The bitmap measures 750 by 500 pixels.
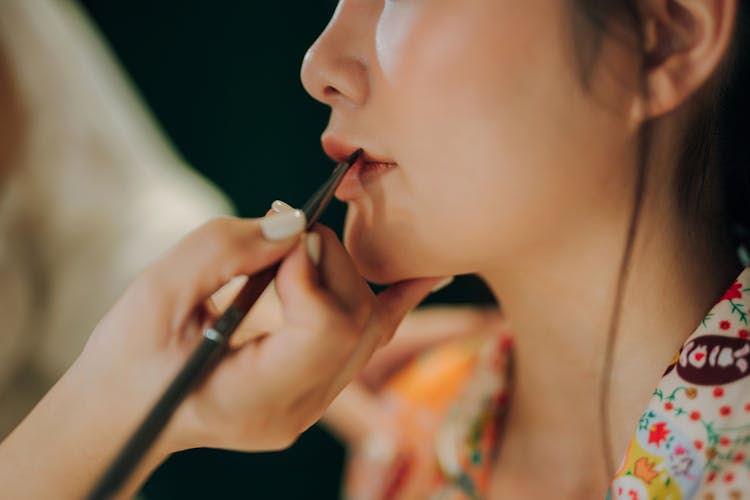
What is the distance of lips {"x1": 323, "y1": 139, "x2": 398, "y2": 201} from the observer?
0.52 m

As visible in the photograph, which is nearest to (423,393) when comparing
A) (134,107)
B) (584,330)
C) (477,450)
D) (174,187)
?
(477,450)

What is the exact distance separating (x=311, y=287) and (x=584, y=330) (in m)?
0.27

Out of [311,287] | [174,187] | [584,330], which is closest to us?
[311,287]

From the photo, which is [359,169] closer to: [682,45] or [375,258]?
[375,258]

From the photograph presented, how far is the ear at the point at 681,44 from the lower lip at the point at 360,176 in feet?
0.62

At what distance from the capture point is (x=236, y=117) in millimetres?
1222

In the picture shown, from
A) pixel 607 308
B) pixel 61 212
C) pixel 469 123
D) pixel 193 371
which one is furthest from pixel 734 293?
pixel 61 212

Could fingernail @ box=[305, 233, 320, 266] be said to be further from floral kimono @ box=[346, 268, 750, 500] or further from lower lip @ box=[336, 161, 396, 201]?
floral kimono @ box=[346, 268, 750, 500]

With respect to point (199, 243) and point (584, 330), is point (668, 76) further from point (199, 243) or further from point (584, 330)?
point (199, 243)

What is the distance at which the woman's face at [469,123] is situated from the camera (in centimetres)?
48

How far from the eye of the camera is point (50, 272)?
38.3 inches

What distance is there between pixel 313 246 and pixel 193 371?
0.37 ft

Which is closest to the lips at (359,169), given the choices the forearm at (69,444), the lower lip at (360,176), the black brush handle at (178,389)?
the lower lip at (360,176)

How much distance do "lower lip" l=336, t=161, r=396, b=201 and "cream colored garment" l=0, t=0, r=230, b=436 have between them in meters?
0.48
